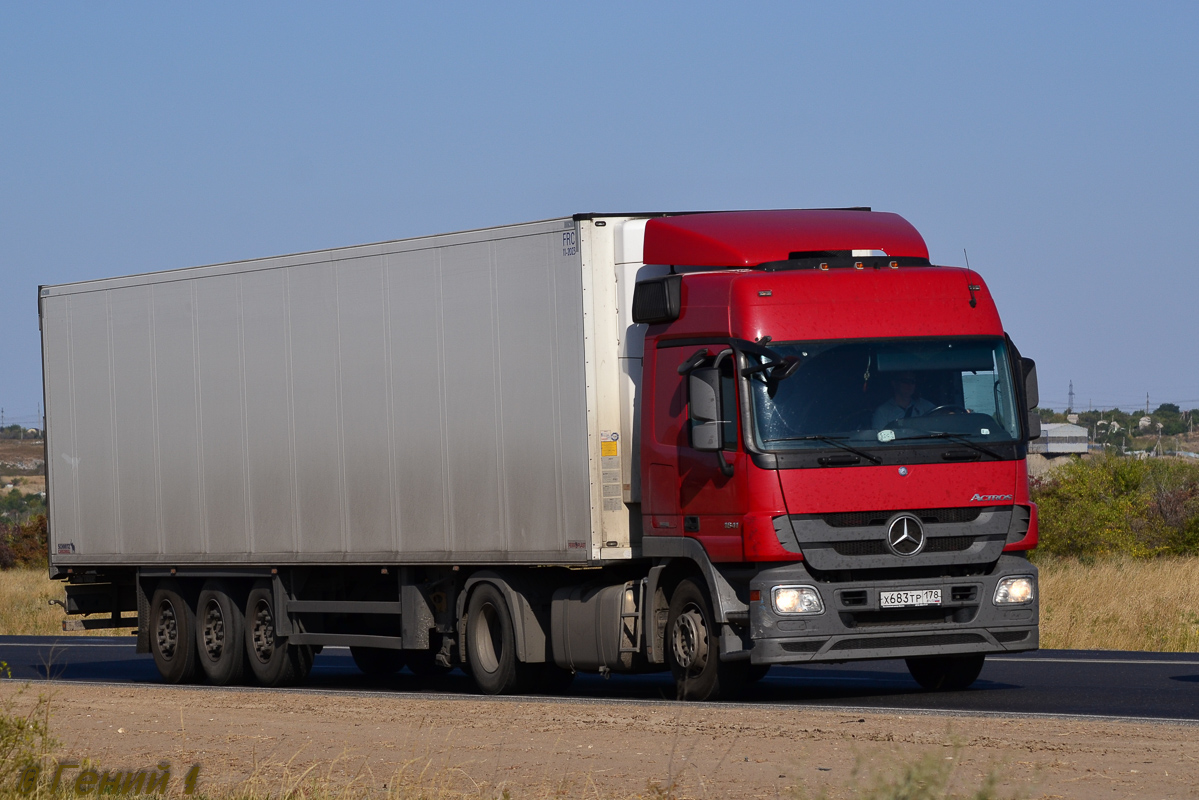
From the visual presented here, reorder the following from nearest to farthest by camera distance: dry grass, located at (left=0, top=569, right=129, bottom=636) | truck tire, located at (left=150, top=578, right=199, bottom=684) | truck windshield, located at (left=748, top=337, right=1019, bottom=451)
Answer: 1. truck windshield, located at (left=748, top=337, right=1019, bottom=451)
2. truck tire, located at (left=150, top=578, right=199, bottom=684)
3. dry grass, located at (left=0, top=569, right=129, bottom=636)

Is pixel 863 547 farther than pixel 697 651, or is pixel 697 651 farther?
pixel 697 651

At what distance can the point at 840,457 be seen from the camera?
1305 centimetres

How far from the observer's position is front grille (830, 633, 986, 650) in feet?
43.2

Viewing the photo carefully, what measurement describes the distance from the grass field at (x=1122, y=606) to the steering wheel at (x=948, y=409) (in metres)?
7.21

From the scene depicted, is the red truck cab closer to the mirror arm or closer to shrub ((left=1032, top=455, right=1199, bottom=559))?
the mirror arm

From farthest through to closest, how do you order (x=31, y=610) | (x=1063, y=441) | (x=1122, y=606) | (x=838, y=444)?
(x=1063, y=441) < (x=31, y=610) < (x=1122, y=606) < (x=838, y=444)

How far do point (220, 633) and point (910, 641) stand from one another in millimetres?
8520

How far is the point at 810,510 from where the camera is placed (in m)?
13.0

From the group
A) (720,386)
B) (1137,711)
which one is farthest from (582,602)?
(1137,711)

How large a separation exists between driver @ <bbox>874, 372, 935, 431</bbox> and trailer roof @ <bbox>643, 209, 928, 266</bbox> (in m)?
1.35

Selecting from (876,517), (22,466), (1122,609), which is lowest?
(1122,609)

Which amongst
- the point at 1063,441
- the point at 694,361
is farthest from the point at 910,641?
the point at 1063,441

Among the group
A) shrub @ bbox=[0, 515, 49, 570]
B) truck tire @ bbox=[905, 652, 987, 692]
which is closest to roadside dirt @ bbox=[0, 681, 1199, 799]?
truck tire @ bbox=[905, 652, 987, 692]

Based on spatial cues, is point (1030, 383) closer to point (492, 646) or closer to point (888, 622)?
point (888, 622)
